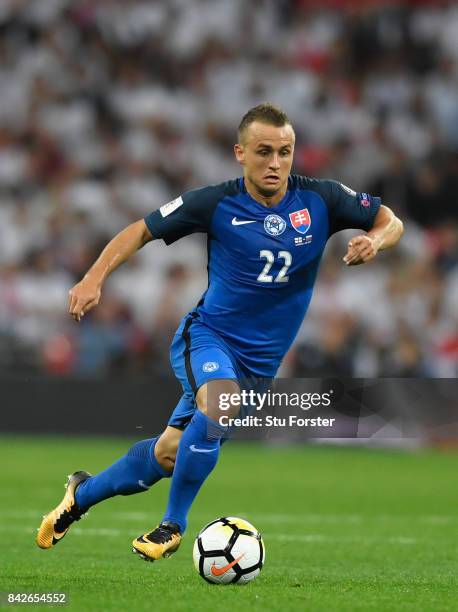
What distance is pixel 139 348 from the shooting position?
15.9 metres

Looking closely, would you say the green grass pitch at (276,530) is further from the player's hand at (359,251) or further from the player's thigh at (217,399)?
the player's hand at (359,251)

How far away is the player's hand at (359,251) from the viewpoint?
591 centimetres

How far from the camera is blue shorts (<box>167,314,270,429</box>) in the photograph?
630cm

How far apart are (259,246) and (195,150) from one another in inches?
472

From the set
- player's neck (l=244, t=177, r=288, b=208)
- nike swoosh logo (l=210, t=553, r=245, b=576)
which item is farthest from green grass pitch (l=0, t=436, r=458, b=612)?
player's neck (l=244, t=177, r=288, b=208)

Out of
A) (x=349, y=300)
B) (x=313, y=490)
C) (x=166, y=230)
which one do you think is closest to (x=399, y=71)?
(x=349, y=300)

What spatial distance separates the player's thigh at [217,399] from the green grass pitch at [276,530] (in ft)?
2.68

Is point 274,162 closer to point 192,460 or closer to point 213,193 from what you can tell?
point 213,193

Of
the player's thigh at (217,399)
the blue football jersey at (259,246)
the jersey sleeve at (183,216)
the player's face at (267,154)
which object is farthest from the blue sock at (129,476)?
the player's face at (267,154)

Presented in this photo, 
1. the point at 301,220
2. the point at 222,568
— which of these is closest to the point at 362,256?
the point at 301,220

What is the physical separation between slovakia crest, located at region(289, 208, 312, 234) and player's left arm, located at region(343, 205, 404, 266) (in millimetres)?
312

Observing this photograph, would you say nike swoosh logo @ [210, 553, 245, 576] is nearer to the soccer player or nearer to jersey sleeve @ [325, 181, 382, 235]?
the soccer player

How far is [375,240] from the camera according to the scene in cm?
617

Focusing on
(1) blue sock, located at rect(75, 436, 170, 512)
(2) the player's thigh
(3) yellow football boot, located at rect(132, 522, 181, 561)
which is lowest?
(3) yellow football boot, located at rect(132, 522, 181, 561)
